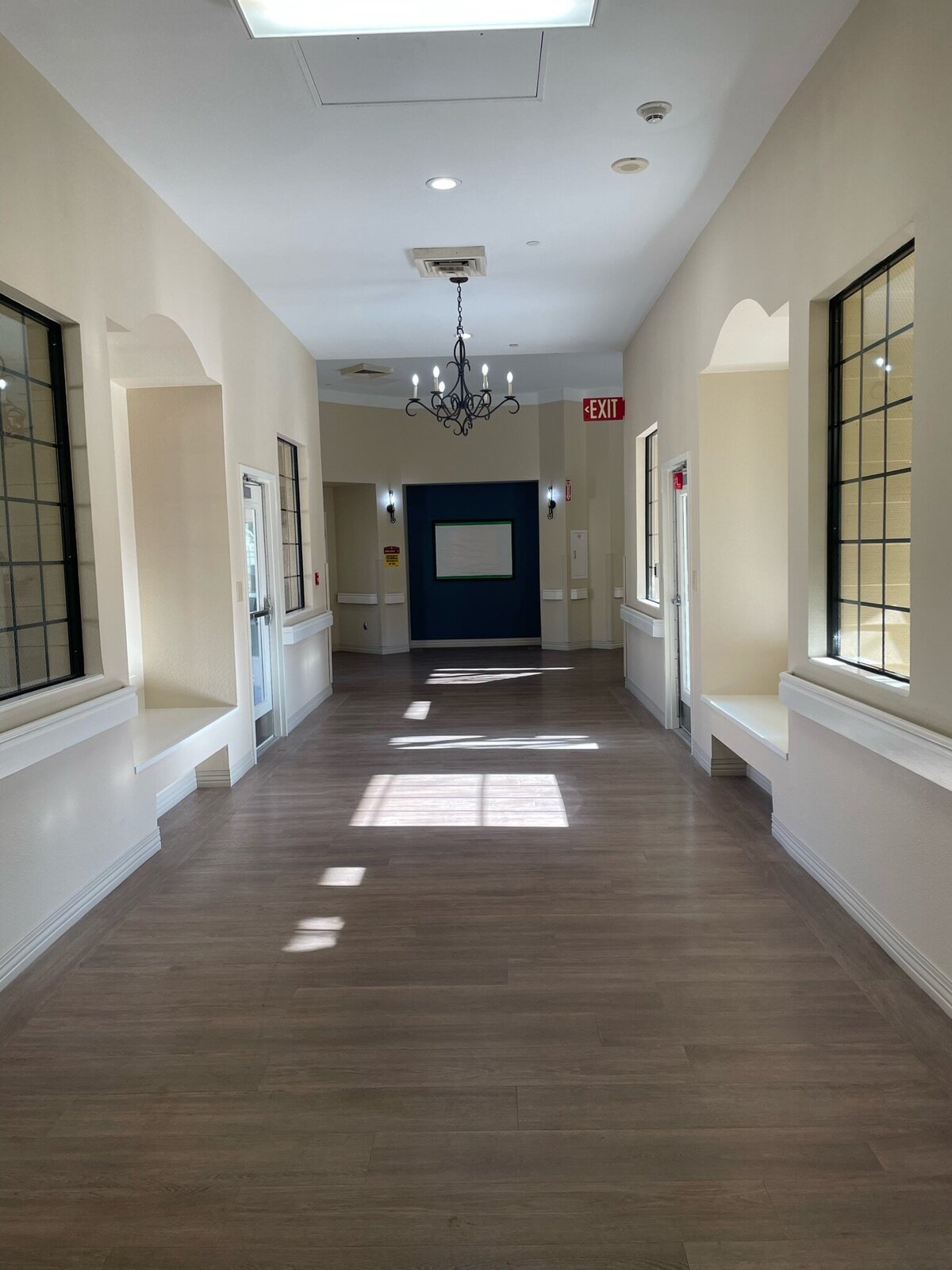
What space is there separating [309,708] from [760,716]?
4512 mm

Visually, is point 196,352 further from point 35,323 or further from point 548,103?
point 548,103

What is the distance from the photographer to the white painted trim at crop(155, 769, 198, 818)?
5.33m

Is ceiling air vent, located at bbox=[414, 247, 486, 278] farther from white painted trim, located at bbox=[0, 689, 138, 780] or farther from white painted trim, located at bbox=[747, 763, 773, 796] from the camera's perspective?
white painted trim, located at bbox=[747, 763, 773, 796]

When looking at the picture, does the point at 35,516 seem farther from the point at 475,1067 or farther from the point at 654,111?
the point at 654,111

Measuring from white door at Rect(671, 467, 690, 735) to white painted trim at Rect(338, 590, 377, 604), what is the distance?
647 centimetres

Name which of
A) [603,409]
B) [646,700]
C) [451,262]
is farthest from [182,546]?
[603,409]

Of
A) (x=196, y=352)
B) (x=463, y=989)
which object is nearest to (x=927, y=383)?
(x=463, y=989)

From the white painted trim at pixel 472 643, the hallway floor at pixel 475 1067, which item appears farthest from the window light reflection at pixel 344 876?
the white painted trim at pixel 472 643

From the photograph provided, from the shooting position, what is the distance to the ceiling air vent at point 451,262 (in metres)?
5.82

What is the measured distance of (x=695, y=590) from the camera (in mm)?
6102

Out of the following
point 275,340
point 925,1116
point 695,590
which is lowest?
point 925,1116

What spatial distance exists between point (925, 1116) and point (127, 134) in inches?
187

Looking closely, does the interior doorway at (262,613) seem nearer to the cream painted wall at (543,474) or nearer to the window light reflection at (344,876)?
the window light reflection at (344,876)

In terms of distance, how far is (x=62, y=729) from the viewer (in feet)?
11.4
